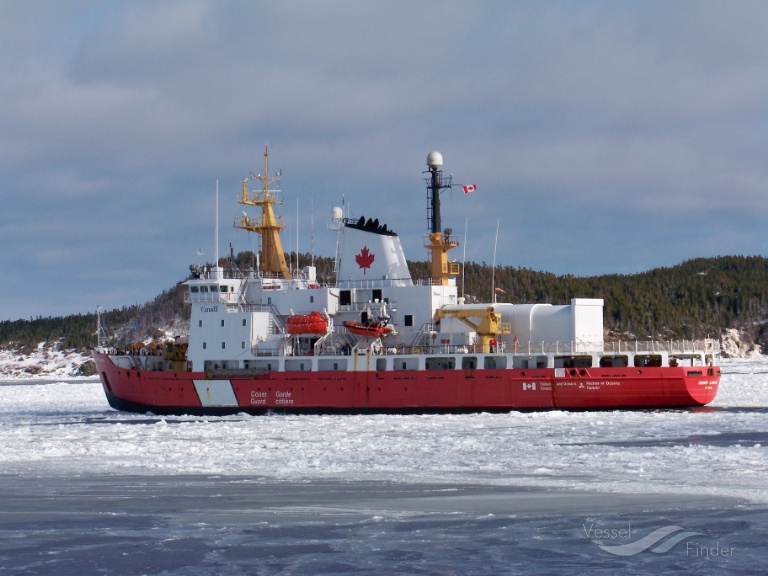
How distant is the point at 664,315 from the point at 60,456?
84.9 meters

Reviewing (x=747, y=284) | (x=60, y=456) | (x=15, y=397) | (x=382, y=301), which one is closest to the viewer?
(x=60, y=456)

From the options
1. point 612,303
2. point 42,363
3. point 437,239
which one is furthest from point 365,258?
point 42,363

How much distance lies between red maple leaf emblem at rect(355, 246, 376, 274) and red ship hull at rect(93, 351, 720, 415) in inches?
178

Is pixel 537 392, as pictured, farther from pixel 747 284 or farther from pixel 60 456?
pixel 747 284

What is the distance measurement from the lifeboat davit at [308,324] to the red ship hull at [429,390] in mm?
1576

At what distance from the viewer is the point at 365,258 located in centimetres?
3819

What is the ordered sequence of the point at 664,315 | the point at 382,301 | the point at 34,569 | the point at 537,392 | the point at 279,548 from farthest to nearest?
the point at 664,315, the point at 382,301, the point at 537,392, the point at 279,548, the point at 34,569

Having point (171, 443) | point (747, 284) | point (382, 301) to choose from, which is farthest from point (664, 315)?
point (171, 443)

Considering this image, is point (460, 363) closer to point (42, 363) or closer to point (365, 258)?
point (365, 258)

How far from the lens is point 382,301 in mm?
37156

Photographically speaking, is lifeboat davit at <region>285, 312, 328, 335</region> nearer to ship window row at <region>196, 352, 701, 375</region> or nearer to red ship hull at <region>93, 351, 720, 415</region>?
ship window row at <region>196, 352, 701, 375</region>

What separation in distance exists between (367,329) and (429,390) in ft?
10.5

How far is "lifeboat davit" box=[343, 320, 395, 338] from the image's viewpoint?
118 feet

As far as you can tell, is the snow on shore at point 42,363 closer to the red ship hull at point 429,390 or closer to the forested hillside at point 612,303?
the forested hillside at point 612,303
